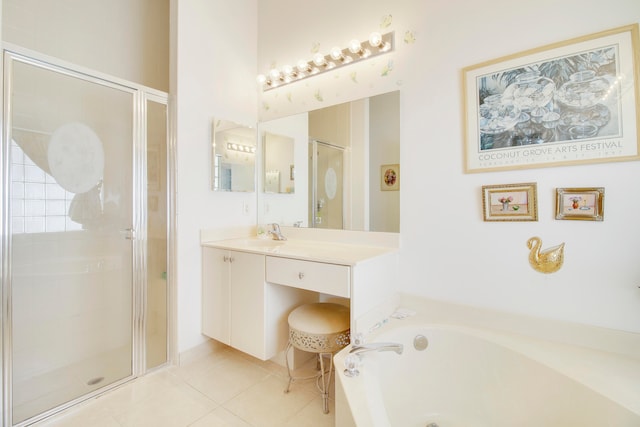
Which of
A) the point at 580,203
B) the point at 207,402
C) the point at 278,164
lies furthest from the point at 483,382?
the point at 278,164

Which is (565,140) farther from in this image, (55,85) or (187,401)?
(55,85)

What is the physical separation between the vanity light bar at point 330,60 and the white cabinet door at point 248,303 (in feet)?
4.59

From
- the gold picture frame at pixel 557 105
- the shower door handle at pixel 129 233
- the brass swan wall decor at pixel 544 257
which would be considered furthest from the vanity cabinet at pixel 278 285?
the gold picture frame at pixel 557 105

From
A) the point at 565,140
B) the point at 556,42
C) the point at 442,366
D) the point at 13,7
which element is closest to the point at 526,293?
the point at 442,366

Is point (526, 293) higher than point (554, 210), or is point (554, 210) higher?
point (554, 210)

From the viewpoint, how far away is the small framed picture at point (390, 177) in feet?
5.86

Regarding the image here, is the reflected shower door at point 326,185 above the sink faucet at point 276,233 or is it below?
above

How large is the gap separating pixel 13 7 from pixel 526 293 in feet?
10.9

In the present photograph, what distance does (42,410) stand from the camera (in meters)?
1.50

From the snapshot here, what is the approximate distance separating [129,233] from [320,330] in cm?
136

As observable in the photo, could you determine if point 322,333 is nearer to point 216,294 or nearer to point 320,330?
point 320,330

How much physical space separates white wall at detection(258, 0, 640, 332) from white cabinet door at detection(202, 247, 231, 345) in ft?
3.83

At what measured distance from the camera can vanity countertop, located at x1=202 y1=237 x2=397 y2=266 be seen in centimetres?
154

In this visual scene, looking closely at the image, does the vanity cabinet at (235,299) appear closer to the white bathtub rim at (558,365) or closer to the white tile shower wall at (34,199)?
the white bathtub rim at (558,365)
